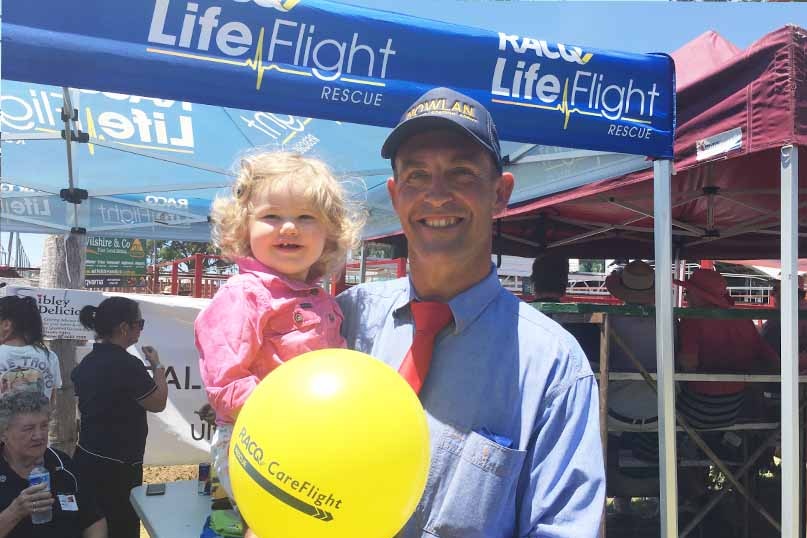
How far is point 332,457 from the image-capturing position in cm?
101

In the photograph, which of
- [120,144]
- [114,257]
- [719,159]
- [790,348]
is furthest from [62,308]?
[114,257]

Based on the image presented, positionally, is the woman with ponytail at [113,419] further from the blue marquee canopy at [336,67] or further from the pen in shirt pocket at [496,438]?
the pen in shirt pocket at [496,438]

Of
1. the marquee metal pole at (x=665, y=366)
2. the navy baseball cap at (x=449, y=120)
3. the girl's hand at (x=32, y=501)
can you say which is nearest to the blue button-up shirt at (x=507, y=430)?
the navy baseball cap at (x=449, y=120)

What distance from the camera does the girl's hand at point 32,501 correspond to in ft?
9.43

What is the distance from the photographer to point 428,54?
2.32 metres

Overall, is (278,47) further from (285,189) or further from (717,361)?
(717,361)

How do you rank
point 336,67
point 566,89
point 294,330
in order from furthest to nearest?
1. point 566,89
2. point 336,67
3. point 294,330

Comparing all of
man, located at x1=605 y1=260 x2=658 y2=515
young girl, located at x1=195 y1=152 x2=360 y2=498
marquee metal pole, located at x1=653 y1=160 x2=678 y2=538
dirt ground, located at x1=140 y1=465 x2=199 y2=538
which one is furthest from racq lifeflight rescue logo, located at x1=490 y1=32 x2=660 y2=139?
dirt ground, located at x1=140 y1=465 x2=199 y2=538

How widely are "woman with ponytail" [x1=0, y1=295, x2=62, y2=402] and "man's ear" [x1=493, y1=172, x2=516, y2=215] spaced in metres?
3.76

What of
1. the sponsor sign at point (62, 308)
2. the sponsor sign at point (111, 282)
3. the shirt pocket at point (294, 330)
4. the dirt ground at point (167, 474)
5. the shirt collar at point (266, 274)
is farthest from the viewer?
the sponsor sign at point (111, 282)

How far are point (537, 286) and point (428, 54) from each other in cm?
272

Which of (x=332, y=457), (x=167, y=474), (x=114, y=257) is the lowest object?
A: (x=167, y=474)

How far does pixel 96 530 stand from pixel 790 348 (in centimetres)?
382

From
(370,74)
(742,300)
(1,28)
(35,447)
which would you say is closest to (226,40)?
(370,74)
